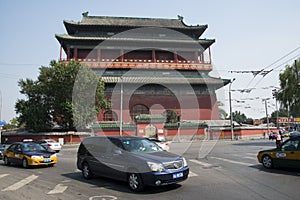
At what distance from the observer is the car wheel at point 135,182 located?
6.88 m

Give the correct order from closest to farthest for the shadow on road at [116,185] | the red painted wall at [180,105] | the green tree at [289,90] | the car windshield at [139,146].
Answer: the shadow on road at [116,185]
the car windshield at [139,146]
the green tree at [289,90]
the red painted wall at [180,105]

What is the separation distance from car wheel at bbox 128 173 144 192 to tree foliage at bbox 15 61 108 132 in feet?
81.6

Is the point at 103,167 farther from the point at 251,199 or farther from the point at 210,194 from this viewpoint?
the point at 251,199

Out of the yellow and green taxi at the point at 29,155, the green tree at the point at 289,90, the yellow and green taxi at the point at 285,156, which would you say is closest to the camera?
the yellow and green taxi at the point at 285,156

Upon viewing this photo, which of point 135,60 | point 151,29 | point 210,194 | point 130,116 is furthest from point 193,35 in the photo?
point 210,194

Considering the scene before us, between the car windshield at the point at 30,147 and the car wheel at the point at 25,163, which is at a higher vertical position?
the car windshield at the point at 30,147

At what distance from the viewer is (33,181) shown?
29.3ft

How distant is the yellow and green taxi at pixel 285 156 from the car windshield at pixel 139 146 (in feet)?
16.9

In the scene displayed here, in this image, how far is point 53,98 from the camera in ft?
108

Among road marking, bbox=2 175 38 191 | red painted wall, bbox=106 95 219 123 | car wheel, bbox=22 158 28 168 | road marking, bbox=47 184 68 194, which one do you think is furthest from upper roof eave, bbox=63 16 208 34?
road marking, bbox=47 184 68 194

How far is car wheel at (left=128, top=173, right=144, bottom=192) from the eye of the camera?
271 inches

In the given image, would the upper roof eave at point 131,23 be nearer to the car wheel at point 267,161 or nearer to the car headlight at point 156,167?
the car wheel at point 267,161

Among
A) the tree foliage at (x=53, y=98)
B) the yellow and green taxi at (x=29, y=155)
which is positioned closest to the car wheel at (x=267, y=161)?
the yellow and green taxi at (x=29, y=155)

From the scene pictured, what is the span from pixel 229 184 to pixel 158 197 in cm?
254
